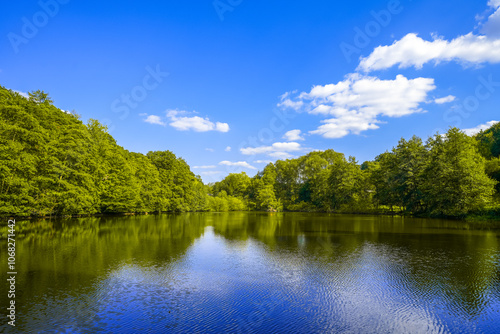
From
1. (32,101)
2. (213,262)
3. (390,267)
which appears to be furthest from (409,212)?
(32,101)

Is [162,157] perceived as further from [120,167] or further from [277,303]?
[277,303]

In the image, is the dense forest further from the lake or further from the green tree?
the lake

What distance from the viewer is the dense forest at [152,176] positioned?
3894cm

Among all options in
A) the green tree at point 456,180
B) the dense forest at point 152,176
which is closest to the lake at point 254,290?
the dense forest at point 152,176

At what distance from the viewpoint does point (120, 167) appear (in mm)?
63688

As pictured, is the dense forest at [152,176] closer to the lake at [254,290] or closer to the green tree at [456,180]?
the green tree at [456,180]

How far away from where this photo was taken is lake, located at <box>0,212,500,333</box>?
362 inches

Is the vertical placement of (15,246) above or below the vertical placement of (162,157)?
below

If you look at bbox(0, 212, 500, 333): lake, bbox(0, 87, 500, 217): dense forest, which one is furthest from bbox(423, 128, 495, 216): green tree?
bbox(0, 212, 500, 333): lake

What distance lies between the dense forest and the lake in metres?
21.5

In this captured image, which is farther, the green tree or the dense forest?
the green tree

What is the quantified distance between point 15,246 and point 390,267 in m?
26.4

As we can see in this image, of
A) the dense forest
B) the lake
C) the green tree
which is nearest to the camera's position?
the lake

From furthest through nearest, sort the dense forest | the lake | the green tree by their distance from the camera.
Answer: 1. the green tree
2. the dense forest
3. the lake
